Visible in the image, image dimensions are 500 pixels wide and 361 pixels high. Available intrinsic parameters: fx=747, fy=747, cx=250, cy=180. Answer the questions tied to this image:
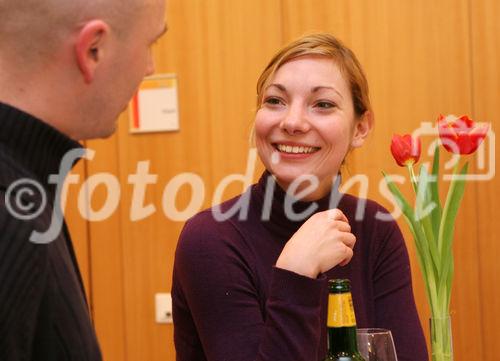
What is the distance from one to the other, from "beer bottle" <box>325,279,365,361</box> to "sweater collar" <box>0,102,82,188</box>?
0.41m

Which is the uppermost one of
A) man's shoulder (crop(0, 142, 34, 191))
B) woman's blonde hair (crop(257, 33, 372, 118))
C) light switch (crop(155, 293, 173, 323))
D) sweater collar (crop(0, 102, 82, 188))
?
woman's blonde hair (crop(257, 33, 372, 118))

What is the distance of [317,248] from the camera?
124 centimetres

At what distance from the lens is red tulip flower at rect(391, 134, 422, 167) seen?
49.4 inches

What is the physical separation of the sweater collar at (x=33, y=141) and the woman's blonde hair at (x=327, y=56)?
0.76 metres

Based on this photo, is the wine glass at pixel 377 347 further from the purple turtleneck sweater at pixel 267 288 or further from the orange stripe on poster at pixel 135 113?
the orange stripe on poster at pixel 135 113

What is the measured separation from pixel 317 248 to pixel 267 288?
0.56 feet

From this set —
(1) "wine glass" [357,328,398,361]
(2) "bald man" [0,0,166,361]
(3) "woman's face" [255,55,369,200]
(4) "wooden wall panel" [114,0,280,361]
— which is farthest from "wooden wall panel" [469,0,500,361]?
(2) "bald man" [0,0,166,361]

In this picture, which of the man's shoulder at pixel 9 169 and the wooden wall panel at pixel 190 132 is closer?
the man's shoulder at pixel 9 169

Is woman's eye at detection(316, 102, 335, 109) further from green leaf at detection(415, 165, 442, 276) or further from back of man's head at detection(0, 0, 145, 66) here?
back of man's head at detection(0, 0, 145, 66)

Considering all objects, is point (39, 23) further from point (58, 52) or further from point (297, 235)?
point (297, 235)

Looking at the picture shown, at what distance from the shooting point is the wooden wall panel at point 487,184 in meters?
2.27

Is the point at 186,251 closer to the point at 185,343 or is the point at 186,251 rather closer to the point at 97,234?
the point at 185,343

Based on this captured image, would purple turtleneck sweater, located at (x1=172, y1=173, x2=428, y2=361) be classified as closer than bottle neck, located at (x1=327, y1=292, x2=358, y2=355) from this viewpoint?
No

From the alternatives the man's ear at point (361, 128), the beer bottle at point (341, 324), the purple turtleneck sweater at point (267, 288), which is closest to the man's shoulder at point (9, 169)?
the beer bottle at point (341, 324)
